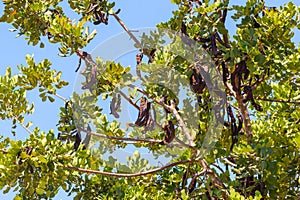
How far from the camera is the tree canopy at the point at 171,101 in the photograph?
5.26 meters

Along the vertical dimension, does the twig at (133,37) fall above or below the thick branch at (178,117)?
above

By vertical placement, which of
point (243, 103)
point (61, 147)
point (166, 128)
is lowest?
point (61, 147)

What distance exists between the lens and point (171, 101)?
6.06m

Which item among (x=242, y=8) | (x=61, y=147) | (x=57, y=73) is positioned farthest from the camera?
(x=57, y=73)

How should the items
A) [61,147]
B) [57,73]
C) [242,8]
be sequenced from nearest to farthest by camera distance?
[61,147]
[242,8]
[57,73]

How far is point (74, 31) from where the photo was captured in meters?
5.47

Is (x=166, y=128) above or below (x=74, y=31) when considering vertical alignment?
below

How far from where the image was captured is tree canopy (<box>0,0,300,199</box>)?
5260 mm

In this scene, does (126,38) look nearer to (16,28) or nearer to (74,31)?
(74,31)

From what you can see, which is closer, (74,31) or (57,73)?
(74,31)

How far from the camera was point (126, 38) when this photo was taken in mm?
6316

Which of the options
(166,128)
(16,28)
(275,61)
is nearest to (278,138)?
(275,61)

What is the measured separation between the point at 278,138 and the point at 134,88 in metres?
1.79

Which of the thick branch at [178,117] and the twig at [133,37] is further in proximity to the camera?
the twig at [133,37]
